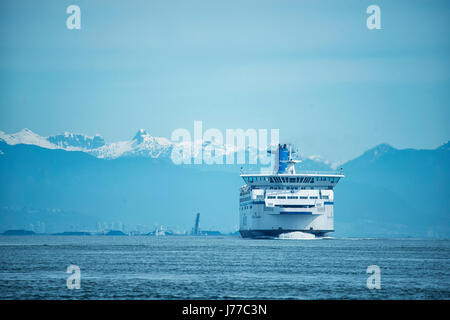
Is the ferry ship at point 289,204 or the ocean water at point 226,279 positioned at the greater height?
the ferry ship at point 289,204

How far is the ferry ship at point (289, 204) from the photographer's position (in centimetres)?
12875

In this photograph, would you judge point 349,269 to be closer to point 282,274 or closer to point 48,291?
point 282,274

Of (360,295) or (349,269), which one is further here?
(349,269)

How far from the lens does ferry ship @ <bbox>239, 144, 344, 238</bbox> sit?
128750 mm

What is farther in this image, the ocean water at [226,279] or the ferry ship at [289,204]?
the ferry ship at [289,204]

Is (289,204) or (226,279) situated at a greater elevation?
(289,204)

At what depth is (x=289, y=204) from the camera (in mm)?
128625

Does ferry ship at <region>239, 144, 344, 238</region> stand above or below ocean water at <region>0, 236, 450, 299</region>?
above

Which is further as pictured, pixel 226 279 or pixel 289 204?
pixel 289 204

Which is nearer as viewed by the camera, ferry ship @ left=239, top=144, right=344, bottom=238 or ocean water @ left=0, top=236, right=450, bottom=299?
ocean water @ left=0, top=236, right=450, bottom=299
